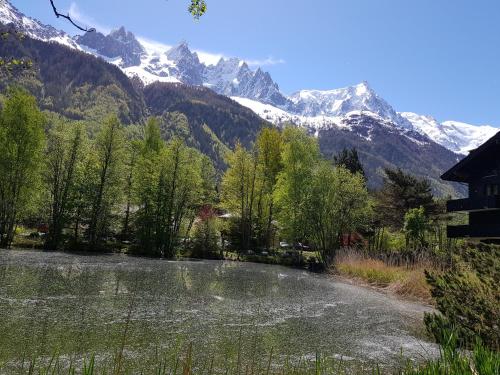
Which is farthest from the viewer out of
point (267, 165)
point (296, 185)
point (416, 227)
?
point (267, 165)

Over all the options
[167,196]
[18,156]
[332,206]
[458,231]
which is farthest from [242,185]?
[458,231]

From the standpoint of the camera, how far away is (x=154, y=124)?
183 ft

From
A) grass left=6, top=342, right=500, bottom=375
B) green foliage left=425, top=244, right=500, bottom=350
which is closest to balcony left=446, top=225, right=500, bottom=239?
green foliage left=425, top=244, right=500, bottom=350

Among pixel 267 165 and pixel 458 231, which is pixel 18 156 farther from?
pixel 458 231

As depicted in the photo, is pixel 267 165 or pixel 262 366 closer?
pixel 262 366

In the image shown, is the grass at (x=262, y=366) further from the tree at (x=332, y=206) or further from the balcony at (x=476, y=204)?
the tree at (x=332, y=206)

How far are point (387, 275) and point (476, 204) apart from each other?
1219 centimetres

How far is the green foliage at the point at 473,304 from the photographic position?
8273mm

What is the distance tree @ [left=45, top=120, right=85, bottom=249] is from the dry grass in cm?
2571

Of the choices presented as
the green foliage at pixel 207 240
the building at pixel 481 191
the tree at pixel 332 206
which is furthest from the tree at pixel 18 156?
the building at pixel 481 191

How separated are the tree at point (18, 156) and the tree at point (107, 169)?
255 inches

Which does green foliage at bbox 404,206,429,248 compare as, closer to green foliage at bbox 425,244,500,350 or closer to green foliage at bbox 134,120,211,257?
green foliage at bbox 134,120,211,257

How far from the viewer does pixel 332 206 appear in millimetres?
40969

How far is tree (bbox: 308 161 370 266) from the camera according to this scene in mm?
40000
